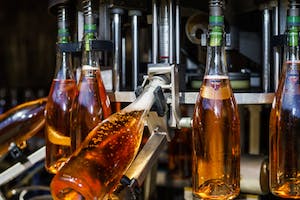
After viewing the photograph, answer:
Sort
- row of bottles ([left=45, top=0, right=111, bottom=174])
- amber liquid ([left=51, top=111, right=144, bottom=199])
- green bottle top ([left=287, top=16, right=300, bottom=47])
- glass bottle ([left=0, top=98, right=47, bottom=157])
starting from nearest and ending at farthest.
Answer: amber liquid ([left=51, top=111, right=144, bottom=199]), green bottle top ([left=287, top=16, right=300, bottom=47]), row of bottles ([left=45, top=0, right=111, bottom=174]), glass bottle ([left=0, top=98, right=47, bottom=157])

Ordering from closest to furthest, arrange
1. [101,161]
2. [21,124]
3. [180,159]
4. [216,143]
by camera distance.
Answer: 1. [101,161]
2. [216,143]
3. [21,124]
4. [180,159]

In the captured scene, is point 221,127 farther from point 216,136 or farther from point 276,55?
point 276,55

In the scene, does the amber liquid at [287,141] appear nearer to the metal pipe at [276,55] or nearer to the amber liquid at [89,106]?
the metal pipe at [276,55]

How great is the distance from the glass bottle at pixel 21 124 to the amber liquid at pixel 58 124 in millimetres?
105

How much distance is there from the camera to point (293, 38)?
2.00ft

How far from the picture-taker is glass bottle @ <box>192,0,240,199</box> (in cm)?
62

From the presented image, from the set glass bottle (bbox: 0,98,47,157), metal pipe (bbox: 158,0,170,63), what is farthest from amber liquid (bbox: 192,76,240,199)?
glass bottle (bbox: 0,98,47,157)

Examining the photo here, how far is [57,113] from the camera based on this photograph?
76 centimetres

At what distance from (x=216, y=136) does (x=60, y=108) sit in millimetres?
283

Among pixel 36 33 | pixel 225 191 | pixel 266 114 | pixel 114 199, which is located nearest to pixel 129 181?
pixel 114 199

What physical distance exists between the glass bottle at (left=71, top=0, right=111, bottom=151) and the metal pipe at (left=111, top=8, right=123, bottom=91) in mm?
43

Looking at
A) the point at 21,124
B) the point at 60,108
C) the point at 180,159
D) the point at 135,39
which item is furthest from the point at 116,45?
the point at 180,159

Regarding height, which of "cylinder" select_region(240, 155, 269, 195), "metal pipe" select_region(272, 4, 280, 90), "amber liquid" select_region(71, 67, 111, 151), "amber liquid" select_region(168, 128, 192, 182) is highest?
"metal pipe" select_region(272, 4, 280, 90)

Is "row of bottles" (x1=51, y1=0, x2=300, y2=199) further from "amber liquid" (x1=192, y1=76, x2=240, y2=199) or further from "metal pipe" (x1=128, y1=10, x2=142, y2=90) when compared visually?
"metal pipe" (x1=128, y1=10, x2=142, y2=90)
